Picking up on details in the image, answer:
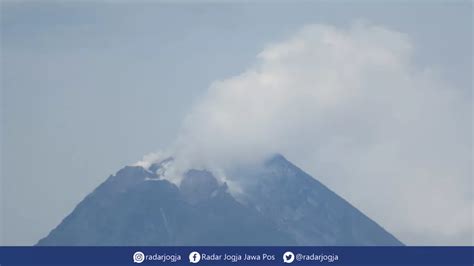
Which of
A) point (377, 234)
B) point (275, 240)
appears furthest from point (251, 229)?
point (377, 234)

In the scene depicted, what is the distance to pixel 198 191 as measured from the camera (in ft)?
92.8
